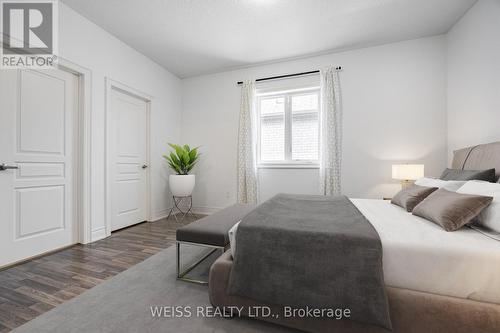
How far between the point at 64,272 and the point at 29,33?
243cm

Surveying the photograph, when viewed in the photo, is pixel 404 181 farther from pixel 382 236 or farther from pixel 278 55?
pixel 278 55

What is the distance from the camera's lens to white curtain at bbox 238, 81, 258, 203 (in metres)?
3.80

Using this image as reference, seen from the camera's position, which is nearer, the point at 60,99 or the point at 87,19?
the point at 60,99

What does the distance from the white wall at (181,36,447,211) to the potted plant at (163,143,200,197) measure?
0.79 meters

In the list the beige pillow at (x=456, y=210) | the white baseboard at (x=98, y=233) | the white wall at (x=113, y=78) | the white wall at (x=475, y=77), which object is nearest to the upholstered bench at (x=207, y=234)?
the beige pillow at (x=456, y=210)

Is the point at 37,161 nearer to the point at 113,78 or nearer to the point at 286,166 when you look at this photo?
the point at 113,78

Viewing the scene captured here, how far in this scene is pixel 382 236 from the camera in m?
1.16

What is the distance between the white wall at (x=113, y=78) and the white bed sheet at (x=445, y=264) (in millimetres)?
3206

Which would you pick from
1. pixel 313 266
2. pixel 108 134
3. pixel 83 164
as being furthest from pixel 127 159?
pixel 313 266

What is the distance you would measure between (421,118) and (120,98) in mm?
4543

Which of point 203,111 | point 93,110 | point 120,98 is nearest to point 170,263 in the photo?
point 93,110

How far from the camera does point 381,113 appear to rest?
10.6 feet

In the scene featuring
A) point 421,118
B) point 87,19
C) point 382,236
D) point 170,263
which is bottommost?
point 170,263

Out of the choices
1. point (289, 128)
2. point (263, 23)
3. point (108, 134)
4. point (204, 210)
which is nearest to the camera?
point (263, 23)
